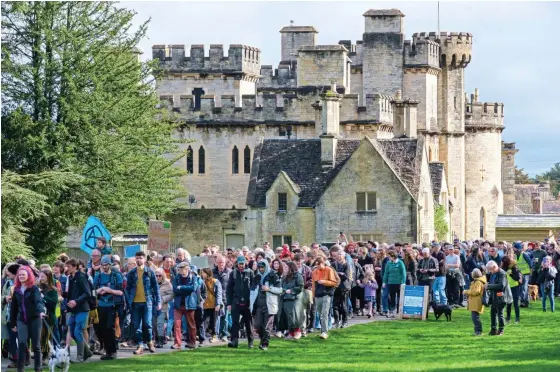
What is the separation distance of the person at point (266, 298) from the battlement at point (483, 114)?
193ft

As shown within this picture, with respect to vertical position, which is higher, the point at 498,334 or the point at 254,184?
the point at 254,184

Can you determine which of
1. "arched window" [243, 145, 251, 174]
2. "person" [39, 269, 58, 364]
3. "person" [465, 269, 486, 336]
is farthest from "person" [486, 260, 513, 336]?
"arched window" [243, 145, 251, 174]

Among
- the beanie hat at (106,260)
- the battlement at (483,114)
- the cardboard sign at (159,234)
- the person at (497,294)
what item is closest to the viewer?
the beanie hat at (106,260)

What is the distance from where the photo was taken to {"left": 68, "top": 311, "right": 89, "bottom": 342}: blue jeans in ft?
88.2

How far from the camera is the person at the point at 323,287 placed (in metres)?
32.0

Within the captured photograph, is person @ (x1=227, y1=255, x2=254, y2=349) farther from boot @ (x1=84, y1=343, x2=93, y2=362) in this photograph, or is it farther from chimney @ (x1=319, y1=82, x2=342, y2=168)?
chimney @ (x1=319, y1=82, x2=342, y2=168)

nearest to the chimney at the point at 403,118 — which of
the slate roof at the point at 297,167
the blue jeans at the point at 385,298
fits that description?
the slate roof at the point at 297,167

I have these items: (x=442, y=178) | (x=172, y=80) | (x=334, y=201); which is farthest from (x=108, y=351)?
(x=172, y=80)

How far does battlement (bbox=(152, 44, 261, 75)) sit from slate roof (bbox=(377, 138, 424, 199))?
19990 millimetres

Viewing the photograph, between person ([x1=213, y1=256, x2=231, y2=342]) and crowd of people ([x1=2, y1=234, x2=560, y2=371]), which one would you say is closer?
crowd of people ([x1=2, y1=234, x2=560, y2=371])

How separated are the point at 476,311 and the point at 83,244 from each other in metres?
8.07

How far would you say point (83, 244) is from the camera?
3216cm

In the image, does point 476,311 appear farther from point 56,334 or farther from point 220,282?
point 56,334

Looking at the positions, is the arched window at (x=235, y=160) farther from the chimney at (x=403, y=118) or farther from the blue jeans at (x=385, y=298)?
the blue jeans at (x=385, y=298)
